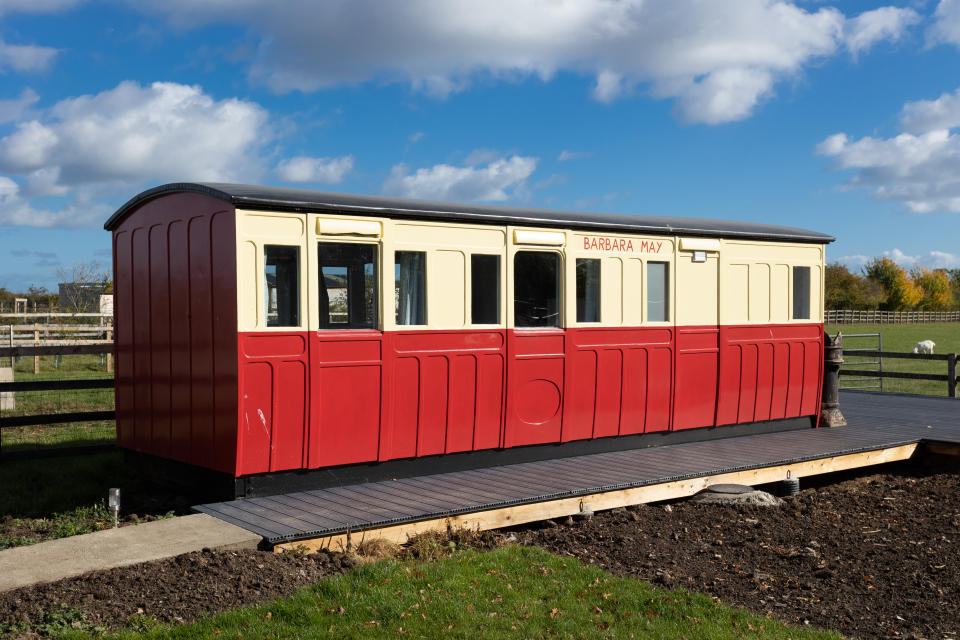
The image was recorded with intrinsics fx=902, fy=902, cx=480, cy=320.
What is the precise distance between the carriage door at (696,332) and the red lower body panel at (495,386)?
2 cm

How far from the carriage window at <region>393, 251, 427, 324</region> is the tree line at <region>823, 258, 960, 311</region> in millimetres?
66435

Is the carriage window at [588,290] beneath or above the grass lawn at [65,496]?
above

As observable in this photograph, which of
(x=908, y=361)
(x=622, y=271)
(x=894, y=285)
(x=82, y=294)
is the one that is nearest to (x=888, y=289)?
(x=894, y=285)

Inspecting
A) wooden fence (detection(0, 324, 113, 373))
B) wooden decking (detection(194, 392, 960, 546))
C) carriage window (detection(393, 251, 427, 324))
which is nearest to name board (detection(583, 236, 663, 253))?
carriage window (detection(393, 251, 427, 324))

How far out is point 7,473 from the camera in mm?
9375

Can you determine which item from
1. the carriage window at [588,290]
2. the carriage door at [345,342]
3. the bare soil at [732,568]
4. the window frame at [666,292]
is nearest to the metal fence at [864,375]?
the window frame at [666,292]

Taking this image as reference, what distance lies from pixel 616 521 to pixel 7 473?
248 inches

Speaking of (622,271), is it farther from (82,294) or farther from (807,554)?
(82,294)

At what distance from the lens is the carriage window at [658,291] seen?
32.6 feet

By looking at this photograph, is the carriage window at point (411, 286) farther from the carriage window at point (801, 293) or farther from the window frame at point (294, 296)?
the carriage window at point (801, 293)

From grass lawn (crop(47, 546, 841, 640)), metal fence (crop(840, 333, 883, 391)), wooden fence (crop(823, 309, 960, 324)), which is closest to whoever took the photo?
grass lawn (crop(47, 546, 841, 640))

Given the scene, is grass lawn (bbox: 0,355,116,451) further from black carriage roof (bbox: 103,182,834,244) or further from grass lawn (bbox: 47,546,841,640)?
grass lawn (bbox: 47,546,841,640)

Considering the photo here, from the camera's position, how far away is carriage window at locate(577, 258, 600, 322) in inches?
368

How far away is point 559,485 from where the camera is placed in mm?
7863
